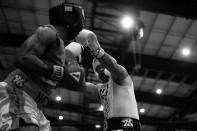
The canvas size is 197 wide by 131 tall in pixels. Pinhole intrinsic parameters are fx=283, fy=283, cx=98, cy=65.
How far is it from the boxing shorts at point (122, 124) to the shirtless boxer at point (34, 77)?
1.04 m

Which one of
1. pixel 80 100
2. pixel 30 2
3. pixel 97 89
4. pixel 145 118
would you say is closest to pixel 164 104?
pixel 145 118

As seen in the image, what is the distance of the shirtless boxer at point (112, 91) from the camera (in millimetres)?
3357

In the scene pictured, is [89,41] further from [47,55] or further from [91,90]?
[47,55]

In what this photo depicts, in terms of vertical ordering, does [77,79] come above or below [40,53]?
below

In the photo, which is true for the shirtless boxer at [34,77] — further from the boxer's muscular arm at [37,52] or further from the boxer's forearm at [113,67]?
the boxer's forearm at [113,67]

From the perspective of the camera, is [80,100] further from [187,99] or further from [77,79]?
[77,79]

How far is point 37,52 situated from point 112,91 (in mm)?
1577

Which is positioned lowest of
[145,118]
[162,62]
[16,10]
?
[145,118]

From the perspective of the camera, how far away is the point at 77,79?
230 cm

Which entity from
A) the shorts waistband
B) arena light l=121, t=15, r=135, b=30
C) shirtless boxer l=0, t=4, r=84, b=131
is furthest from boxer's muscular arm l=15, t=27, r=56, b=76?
arena light l=121, t=15, r=135, b=30

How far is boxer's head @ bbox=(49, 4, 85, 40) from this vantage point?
8.71ft

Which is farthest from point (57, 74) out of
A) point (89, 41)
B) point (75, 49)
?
point (89, 41)

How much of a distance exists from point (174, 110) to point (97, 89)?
14396 mm

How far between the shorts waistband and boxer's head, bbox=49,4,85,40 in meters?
0.60
